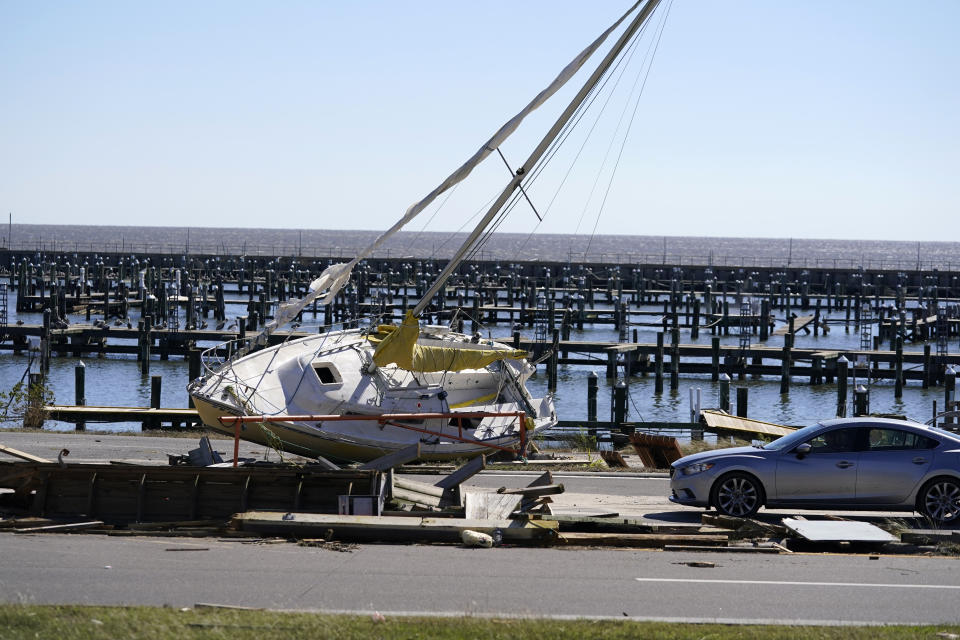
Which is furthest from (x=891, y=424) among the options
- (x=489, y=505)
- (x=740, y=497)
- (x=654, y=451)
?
(x=654, y=451)

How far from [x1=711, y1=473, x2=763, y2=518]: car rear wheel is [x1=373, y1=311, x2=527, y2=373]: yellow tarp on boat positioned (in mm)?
7252

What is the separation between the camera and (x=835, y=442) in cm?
1542

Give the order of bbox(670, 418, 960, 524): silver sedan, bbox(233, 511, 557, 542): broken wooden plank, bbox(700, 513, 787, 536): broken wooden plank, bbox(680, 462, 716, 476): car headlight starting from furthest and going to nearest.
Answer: bbox(680, 462, 716, 476): car headlight
bbox(670, 418, 960, 524): silver sedan
bbox(700, 513, 787, 536): broken wooden plank
bbox(233, 511, 557, 542): broken wooden plank

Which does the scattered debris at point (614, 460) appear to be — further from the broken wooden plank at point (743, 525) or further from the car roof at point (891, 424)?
the broken wooden plank at point (743, 525)

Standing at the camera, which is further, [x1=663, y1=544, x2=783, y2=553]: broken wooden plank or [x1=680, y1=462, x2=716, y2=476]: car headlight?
[x1=680, y1=462, x2=716, y2=476]: car headlight

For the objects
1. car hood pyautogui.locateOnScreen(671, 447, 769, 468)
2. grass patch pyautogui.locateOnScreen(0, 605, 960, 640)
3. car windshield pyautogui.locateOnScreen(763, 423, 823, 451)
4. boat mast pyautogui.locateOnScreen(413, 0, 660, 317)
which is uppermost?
boat mast pyautogui.locateOnScreen(413, 0, 660, 317)

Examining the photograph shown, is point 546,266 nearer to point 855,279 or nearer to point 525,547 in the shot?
point 855,279

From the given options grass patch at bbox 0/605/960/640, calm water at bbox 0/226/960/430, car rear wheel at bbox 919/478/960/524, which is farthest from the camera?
calm water at bbox 0/226/960/430

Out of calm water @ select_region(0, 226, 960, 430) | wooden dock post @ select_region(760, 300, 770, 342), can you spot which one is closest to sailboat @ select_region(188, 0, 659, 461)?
calm water @ select_region(0, 226, 960, 430)

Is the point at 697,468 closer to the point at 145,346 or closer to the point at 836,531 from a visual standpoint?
the point at 836,531

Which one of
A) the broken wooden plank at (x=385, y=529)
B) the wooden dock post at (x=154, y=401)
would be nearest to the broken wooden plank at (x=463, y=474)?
the broken wooden plank at (x=385, y=529)

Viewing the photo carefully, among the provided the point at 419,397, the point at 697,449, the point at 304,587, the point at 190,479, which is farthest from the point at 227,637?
the point at 697,449

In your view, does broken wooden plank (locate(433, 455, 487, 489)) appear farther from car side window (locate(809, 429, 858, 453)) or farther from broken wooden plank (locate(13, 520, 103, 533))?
car side window (locate(809, 429, 858, 453))

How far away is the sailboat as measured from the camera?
1948 centimetres
